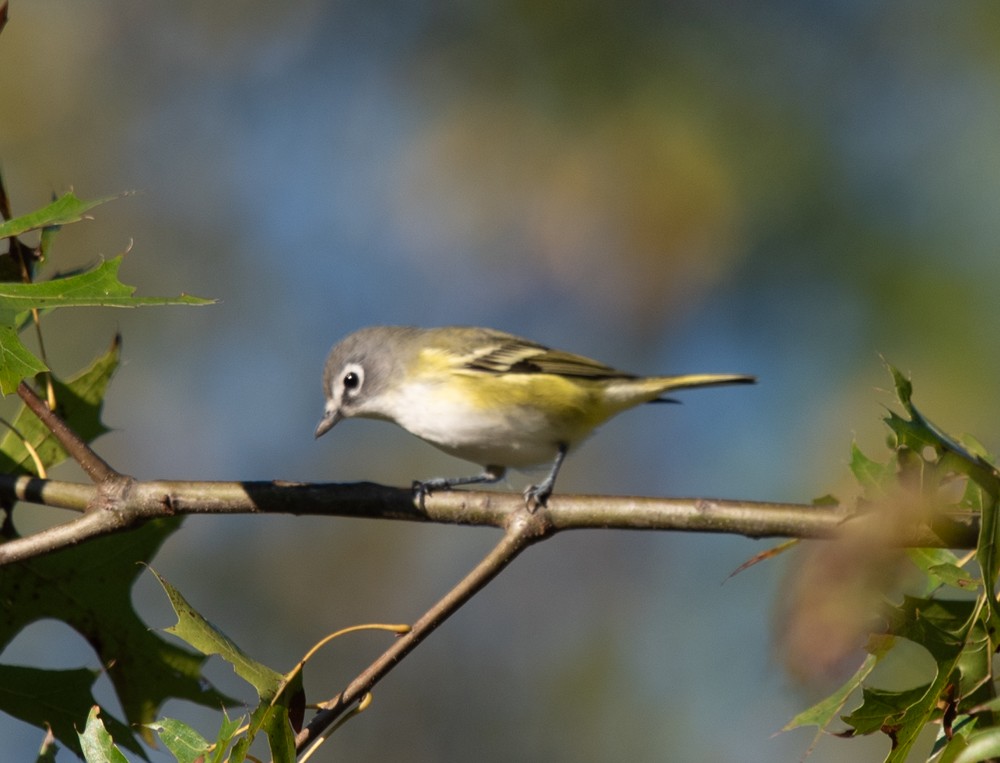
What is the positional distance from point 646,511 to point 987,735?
910mm

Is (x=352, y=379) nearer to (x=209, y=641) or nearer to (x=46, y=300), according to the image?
(x=46, y=300)

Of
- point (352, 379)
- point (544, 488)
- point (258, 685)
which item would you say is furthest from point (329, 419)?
point (258, 685)

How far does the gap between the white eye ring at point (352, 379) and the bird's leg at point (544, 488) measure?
936 mm

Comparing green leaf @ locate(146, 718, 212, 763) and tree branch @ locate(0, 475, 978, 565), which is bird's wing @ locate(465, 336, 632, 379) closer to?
tree branch @ locate(0, 475, 978, 565)

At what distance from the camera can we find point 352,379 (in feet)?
16.0

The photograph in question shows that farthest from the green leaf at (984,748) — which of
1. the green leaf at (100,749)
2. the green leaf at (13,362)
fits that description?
the green leaf at (13,362)

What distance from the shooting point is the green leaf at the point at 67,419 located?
2691 millimetres

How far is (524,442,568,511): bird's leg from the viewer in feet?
7.80

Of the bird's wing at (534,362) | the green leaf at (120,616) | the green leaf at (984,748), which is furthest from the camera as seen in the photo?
the bird's wing at (534,362)

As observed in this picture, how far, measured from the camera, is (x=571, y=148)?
292 inches

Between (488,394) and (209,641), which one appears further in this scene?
(488,394)

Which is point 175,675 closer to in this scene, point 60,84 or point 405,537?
point 405,537

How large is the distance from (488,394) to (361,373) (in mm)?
650

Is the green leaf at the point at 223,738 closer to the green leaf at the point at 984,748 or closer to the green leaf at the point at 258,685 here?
the green leaf at the point at 258,685
